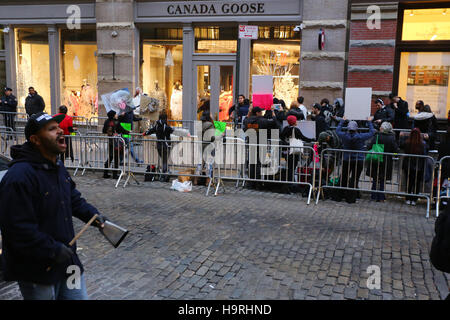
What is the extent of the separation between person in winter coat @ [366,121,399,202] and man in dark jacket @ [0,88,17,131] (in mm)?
14096

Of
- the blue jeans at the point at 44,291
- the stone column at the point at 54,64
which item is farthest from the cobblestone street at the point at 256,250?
the stone column at the point at 54,64

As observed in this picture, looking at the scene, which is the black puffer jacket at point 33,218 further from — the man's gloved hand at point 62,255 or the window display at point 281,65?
the window display at point 281,65

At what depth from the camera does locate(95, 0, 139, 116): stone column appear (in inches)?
674

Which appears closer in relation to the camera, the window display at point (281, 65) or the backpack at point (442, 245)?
the backpack at point (442, 245)

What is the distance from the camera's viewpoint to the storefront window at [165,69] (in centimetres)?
1733

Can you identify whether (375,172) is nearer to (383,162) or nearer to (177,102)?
(383,162)

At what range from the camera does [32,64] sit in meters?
19.2

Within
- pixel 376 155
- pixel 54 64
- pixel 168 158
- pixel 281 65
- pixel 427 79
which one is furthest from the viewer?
pixel 54 64

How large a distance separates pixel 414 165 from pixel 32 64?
53.6 ft

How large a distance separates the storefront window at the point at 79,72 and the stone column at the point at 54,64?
184 millimetres

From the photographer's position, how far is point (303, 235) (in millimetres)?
7121

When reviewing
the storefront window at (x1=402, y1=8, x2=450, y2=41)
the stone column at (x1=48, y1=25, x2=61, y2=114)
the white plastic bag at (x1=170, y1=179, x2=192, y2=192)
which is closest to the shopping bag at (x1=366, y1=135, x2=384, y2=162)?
the white plastic bag at (x1=170, y1=179, x2=192, y2=192)

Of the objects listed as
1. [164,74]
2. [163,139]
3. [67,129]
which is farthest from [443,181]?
[164,74]

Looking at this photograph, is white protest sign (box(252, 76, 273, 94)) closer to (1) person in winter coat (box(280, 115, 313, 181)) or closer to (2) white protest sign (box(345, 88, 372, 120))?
(1) person in winter coat (box(280, 115, 313, 181))
